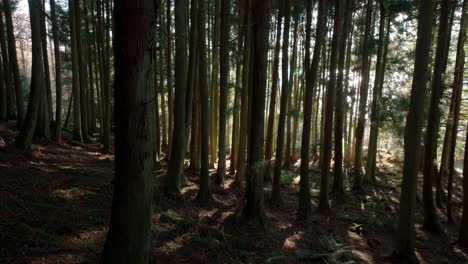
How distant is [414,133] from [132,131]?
5.88 m

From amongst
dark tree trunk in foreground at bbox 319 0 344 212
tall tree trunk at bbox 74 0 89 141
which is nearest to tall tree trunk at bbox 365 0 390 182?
dark tree trunk in foreground at bbox 319 0 344 212

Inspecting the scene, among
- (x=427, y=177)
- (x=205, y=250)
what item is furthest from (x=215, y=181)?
(x=427, y=177)

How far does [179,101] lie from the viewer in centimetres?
838

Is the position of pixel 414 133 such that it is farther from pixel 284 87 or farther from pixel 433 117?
pixel 284 87

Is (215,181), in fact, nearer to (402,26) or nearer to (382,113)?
(382,113)

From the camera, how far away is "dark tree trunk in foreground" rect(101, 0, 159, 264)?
118 inches

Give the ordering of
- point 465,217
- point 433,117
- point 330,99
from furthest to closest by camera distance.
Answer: point 330,99 → point 433,117 → point 465,217

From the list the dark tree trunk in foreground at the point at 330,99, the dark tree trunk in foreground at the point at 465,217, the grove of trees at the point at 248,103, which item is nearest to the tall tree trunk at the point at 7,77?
the grove of trees at the point at 248,103

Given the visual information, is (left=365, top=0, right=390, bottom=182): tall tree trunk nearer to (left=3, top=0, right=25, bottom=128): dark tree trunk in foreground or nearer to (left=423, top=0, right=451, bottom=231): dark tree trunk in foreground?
(left=423, top=0, right=451, bottom=231): dark tree trunk in foreground

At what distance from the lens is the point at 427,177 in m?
9.84

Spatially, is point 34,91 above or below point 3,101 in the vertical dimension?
above

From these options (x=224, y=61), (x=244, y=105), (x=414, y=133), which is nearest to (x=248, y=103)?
(x=244, y=105)

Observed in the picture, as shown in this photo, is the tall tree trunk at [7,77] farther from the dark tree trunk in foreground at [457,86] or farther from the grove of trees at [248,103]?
the dark tree trunk in foreground at [457,86]

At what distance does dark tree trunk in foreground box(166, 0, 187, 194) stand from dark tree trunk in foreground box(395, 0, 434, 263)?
5.16 metres
